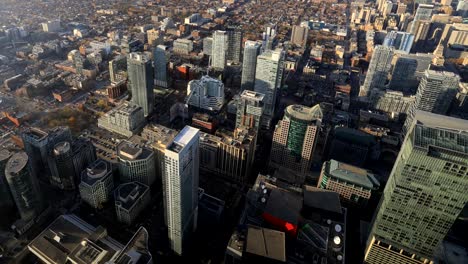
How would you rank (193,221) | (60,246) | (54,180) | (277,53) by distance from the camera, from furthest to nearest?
1. (277,53)
2. (54,180)
3. (193,221)
4. (60,246)

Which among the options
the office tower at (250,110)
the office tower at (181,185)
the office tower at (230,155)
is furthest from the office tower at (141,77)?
the office tower at (181,185)

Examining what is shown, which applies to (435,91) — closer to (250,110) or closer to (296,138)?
(296,138)

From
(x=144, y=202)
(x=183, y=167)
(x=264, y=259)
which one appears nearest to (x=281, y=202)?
(x=264, y=259)

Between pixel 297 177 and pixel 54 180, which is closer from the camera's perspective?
pixel 54 180

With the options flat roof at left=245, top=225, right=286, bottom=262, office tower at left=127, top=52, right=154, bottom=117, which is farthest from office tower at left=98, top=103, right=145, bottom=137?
flat roof at left=245, top=225, right=286, bottom=262

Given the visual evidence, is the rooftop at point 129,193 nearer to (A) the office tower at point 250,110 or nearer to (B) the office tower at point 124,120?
(B) the office tower at point 124,120

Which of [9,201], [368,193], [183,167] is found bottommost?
[9,201]

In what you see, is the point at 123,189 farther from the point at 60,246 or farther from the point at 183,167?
the point at 183,167

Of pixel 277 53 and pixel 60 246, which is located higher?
pixel 277 53
